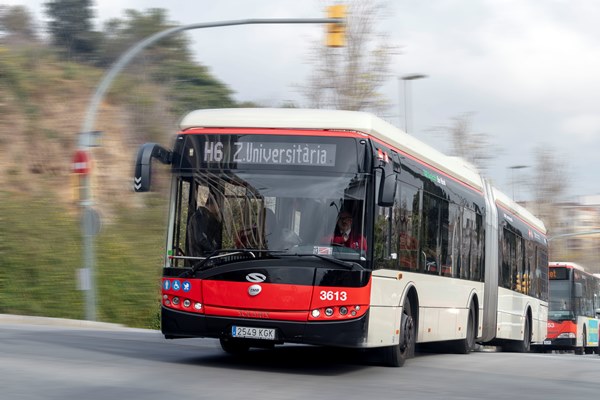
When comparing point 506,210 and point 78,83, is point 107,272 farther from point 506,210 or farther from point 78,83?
point 78,83

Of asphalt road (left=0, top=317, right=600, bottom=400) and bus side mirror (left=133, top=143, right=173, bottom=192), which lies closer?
asphalt road (left=0, top=317, right=600, bottom=400)

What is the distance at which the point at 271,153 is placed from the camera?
40.3ft

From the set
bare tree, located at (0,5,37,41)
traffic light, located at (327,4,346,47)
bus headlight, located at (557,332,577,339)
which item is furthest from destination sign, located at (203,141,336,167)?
bare tree, located at (0,5,37,41)

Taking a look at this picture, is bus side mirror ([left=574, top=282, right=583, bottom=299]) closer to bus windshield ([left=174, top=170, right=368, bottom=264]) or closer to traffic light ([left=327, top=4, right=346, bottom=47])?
traffic light ([left=327, top=4, right=346, bottom=47])

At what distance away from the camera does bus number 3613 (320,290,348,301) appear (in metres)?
11.8

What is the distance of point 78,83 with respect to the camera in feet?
177

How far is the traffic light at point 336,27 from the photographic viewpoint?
20109 millimetres

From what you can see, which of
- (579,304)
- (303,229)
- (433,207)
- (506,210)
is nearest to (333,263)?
(303,229)

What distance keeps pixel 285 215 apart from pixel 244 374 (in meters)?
1.77

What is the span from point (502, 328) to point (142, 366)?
12.0 m

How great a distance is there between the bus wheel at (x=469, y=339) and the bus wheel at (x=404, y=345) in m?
4.33

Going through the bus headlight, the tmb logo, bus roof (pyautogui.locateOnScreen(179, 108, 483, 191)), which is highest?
bus roof (pyautogui.locateOnScreen(179, 108, 483, 191))

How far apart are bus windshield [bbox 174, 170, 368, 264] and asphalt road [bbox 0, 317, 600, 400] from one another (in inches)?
55.2

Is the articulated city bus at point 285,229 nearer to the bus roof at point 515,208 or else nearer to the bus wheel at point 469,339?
the bus wheel at point 469,339
